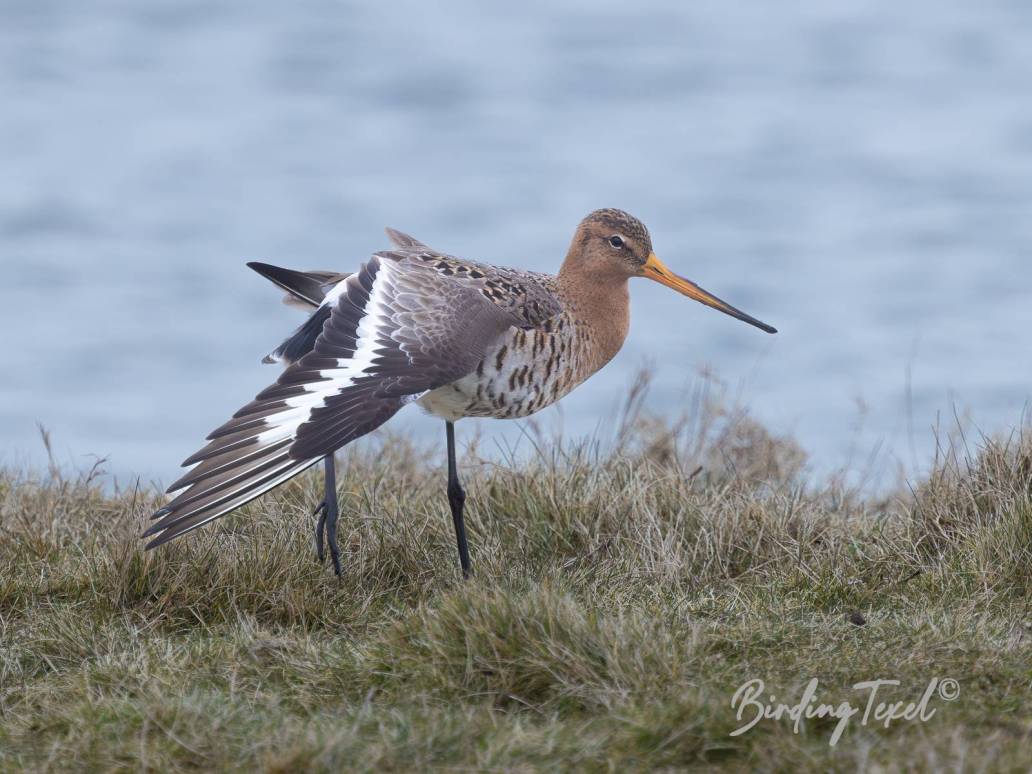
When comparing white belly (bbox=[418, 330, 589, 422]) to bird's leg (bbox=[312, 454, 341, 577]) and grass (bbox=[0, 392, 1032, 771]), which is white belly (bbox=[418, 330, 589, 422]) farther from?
bird's leg (bbox=[312, 454, 341, 577])

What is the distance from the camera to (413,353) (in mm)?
5742

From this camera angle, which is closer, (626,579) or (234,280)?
(626,579)

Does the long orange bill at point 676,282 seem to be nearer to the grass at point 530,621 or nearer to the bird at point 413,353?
the bird at point 413,353

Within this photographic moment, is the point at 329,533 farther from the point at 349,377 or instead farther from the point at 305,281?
the point at 305,281

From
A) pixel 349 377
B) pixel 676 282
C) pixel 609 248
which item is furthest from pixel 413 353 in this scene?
pixel 676 282

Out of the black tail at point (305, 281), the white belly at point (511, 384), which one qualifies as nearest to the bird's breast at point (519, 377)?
the white belly at point (511, 384)

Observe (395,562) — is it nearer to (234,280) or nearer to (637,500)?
(637,500)

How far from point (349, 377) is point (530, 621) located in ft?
4.62

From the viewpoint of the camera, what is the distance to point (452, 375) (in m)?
5.77

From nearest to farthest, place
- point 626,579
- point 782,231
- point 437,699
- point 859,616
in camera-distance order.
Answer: point 437,699 < point 859,616 < point 626,579 < point 782,231

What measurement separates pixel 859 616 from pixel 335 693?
1832 mm

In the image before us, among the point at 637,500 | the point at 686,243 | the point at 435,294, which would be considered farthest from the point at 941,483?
the point at 686,243

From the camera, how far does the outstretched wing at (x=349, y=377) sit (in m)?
4.95

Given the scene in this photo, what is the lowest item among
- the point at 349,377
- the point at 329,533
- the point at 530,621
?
the point at 530,621
